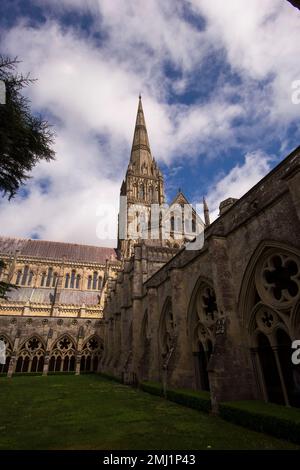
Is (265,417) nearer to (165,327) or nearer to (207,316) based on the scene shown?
(207,316)

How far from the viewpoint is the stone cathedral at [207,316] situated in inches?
267

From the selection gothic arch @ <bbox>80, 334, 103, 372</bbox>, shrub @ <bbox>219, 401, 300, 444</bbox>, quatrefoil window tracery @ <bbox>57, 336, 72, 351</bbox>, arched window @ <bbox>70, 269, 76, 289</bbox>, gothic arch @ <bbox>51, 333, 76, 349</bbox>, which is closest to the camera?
shrub @ <bbox>219, 401, 300, 444</bbox>

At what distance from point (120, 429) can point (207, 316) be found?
17.2 feet

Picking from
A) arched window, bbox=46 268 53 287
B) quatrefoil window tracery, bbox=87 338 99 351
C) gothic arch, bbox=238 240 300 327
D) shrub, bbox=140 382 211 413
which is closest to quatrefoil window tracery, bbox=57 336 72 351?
quatrefoil window tracery, bbox=87 338 99 351

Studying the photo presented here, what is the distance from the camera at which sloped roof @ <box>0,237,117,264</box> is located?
41.3m

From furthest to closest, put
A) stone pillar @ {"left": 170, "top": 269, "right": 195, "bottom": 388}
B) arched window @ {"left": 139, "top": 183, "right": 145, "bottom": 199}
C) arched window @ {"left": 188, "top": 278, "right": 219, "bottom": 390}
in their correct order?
arched window @ {"left": 139, "top": 183, "right": 145, "bottom": 199}, stone pillar @ {"left": 170, "top": 269, "right": 195, "bottom": 388}, arched window @ {"left": 188, "top": 278, "right": 219, "bottom": 390}

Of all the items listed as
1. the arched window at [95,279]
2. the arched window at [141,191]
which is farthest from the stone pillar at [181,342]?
the arched window at [141,191]

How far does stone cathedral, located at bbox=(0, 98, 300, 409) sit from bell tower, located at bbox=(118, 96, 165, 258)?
1270 cm

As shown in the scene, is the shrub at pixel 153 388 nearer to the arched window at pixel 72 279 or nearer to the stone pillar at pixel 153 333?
the stone pillar at pixel 153 333

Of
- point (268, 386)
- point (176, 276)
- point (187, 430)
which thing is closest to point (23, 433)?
point (187, 430)

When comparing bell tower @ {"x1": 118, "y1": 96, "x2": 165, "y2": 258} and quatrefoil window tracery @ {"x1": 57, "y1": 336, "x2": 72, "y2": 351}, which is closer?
quatrefoil window tracery @ {"x1": 57, "y1": 336, "x2": 72, "y2": 351}

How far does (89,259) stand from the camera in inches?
1736

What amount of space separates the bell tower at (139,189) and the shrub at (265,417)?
32098 mm

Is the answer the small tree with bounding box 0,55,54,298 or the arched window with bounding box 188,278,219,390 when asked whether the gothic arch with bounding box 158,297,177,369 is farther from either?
the small tree with bounding box 0,55,54,298
